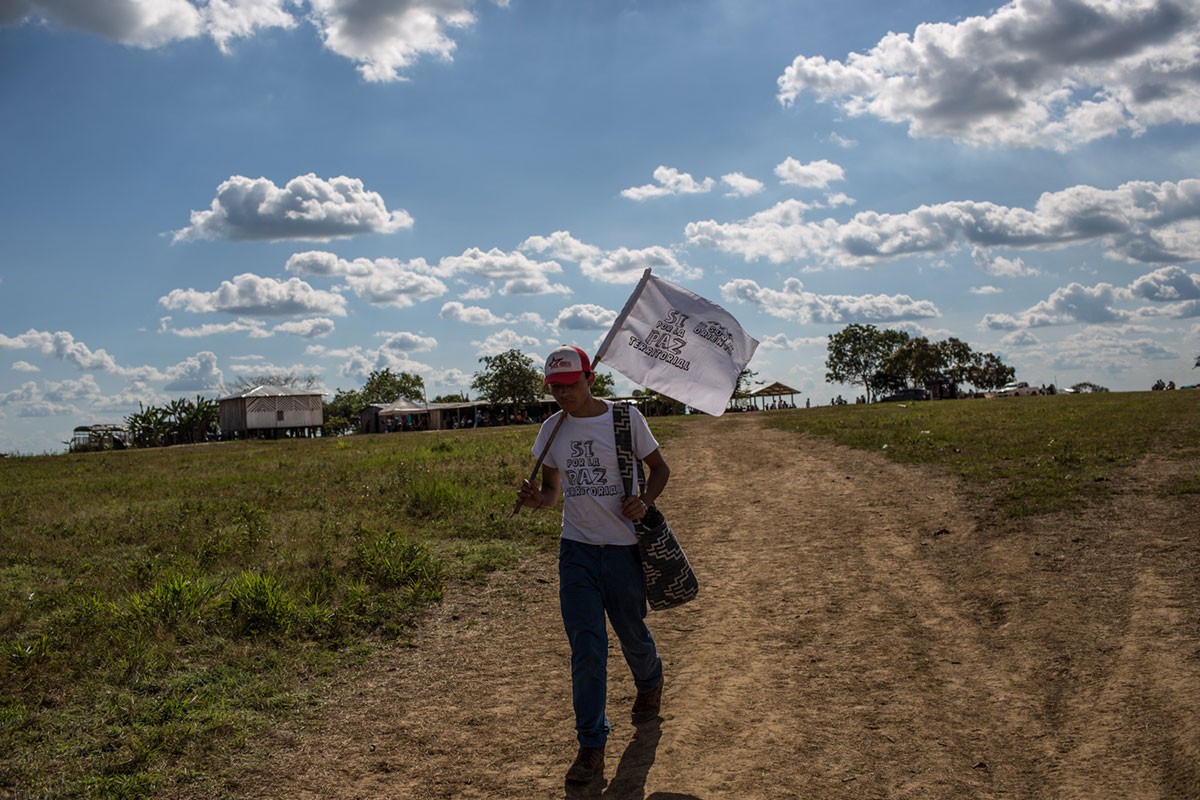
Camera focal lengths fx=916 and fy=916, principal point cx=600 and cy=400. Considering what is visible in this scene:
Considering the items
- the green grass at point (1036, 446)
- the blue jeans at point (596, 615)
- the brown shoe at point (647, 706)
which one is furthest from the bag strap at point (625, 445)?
the green grass at point (1036, 446)

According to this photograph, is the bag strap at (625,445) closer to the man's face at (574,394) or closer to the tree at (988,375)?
the man's face at (574,394)

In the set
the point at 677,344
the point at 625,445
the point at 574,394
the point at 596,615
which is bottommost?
the point at 596,615

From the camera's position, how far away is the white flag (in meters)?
5.68

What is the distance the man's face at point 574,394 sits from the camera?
16.3 ft

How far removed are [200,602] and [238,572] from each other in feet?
5.56

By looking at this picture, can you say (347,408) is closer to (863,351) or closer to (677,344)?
(863,351)

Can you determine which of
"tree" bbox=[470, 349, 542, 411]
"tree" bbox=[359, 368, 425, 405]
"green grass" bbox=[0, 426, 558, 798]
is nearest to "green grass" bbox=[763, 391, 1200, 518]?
"green grass" bbox=[0, 426, 558, 798]

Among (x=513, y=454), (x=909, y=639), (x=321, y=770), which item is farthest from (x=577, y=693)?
(x=513, y=454)

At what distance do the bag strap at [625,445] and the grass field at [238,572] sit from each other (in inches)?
116

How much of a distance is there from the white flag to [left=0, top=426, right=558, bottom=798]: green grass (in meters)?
3.32

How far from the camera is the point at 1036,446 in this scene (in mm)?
15695

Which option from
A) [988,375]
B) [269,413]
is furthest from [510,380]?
[988,375]

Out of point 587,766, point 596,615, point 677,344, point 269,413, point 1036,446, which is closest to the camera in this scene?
point 587,766

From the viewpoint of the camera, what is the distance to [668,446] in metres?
22.9
